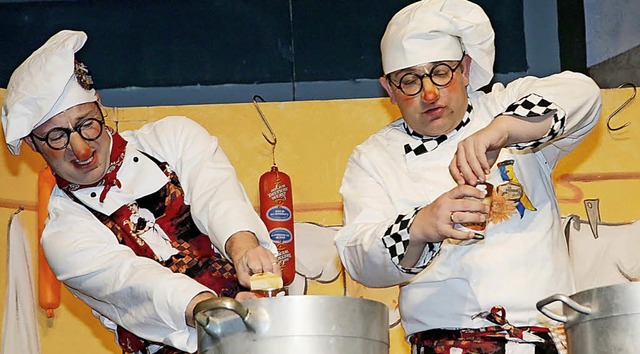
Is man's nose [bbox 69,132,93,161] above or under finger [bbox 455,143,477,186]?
above

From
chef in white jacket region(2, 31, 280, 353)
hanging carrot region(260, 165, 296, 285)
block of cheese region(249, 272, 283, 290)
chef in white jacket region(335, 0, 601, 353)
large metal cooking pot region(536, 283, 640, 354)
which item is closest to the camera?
large metal cooking pot region(536, 283, 640, 354)

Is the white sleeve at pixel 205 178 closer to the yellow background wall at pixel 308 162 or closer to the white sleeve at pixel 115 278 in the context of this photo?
the white sleeve at pixel 115 278

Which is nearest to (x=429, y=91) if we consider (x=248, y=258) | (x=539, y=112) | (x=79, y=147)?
(x=539, y=112)

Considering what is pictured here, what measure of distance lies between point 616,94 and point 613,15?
1.05ft

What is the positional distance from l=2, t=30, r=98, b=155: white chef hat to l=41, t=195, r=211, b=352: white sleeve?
0.18m

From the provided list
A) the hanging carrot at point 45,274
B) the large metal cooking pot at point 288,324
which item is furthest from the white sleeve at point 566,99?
the hanging carrot at point 45,274

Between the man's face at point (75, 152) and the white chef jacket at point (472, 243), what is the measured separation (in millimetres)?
529

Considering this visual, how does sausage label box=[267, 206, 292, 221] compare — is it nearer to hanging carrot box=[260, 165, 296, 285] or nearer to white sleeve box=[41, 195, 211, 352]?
hanging carrot box=[260, 165, 296, 285]

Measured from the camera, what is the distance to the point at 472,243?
225 cm

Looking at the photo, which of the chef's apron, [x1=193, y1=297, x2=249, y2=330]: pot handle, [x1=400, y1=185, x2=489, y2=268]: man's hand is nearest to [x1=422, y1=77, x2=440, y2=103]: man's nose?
[x1=400, y1=185, x2=489, y2=268]: man's hand

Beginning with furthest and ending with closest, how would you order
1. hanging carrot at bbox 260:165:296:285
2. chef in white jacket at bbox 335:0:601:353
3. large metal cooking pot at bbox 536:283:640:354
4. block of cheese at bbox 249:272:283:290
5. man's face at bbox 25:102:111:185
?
hanging carrot at bbox 260:165:296:285, man's face at bbox 25:102:111:185, chef in white jacket at bbox 335:0:601:353, block of cheese at bbox 249:272:283:290, large metal cooking pot at bbox 536:283:640:354

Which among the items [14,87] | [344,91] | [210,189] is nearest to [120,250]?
[210,189]

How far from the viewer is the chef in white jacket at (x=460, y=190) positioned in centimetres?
212

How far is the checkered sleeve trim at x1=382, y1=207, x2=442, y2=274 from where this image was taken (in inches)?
83.8
